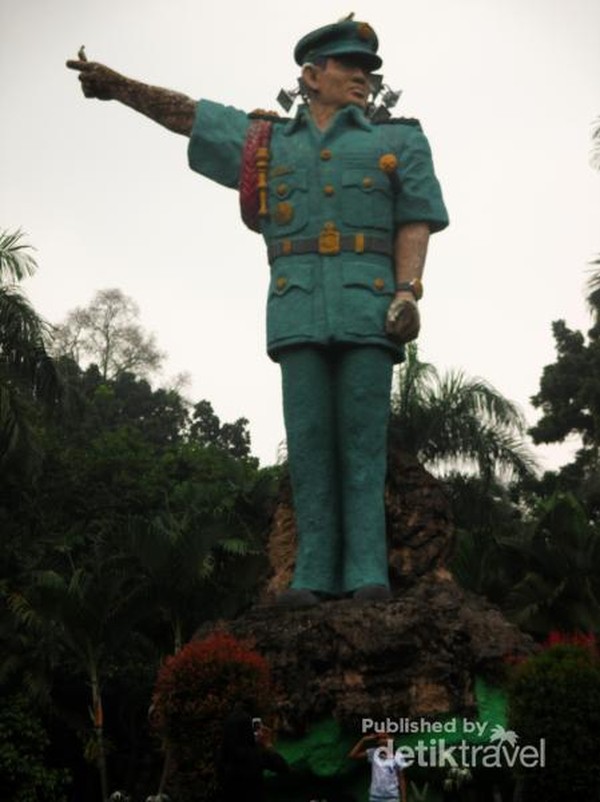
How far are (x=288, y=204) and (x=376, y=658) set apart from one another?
3.15 m

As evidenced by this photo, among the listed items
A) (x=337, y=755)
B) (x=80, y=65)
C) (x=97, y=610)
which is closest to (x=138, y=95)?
(x=80, y=65)

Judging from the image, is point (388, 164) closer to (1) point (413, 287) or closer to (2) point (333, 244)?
(2) point (333, 244)

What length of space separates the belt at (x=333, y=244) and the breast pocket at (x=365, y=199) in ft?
0.31

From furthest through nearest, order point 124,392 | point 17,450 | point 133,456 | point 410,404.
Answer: point 124,392
point 133,456
point 410,404
point 17,450

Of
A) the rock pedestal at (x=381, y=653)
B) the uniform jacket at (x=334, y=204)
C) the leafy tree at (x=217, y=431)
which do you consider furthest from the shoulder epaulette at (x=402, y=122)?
the leafy tree at (x=217, y=431)

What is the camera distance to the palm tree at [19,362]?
12930 millimetres

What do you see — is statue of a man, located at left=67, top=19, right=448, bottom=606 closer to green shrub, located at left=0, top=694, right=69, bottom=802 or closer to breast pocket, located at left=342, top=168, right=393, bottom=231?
breast pocket, located at left=342, top=168, right=393, bottom=231

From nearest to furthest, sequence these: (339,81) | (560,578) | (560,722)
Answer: (560,722) < (339,81) < (560,578)

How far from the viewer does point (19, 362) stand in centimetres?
1309

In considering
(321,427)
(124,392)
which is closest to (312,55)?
(321,427)

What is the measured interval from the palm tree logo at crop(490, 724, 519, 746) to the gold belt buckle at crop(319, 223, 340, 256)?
3.24m

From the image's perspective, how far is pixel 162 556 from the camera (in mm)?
11383

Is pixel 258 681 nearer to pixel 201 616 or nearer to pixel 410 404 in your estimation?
pixel 201 616

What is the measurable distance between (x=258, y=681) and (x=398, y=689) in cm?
91
